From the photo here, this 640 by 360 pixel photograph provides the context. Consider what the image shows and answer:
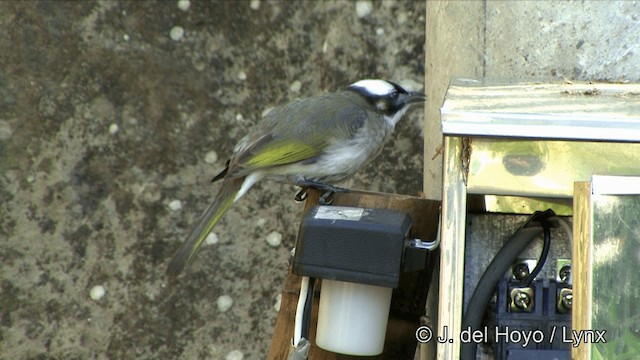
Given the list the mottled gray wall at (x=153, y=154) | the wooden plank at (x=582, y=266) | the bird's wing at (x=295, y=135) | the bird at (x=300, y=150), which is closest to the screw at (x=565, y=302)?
the wooden plank at (x=582, y=266)

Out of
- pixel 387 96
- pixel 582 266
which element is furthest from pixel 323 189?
pixel 582 266

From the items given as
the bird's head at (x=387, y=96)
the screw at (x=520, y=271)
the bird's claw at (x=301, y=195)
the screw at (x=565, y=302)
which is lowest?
the screw at (x=565, y=302)

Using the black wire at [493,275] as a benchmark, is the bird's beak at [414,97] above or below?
above

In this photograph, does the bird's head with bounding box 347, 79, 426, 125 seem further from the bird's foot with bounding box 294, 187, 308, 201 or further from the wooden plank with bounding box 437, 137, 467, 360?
the wooden plank with bounding box 437, 137, 467, 360

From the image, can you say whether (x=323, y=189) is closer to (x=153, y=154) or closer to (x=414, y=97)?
(x=414, y=97)

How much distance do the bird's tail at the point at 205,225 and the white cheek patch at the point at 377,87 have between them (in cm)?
58

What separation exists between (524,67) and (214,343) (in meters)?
1.63

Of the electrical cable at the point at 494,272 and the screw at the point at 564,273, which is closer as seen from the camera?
the electrical cable at the point at 494,272

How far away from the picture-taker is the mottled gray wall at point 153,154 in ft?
12.5

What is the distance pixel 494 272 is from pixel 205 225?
3.76ft

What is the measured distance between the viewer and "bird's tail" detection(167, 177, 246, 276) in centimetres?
313

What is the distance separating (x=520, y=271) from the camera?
2.49 m

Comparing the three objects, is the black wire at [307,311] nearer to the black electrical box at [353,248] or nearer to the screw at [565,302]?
the black electrical box at [353,248]

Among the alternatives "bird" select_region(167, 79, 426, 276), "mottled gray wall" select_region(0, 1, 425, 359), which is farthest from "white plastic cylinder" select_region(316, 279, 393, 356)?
"mottled gray wall" select_region(0, 1, 425, 359)
